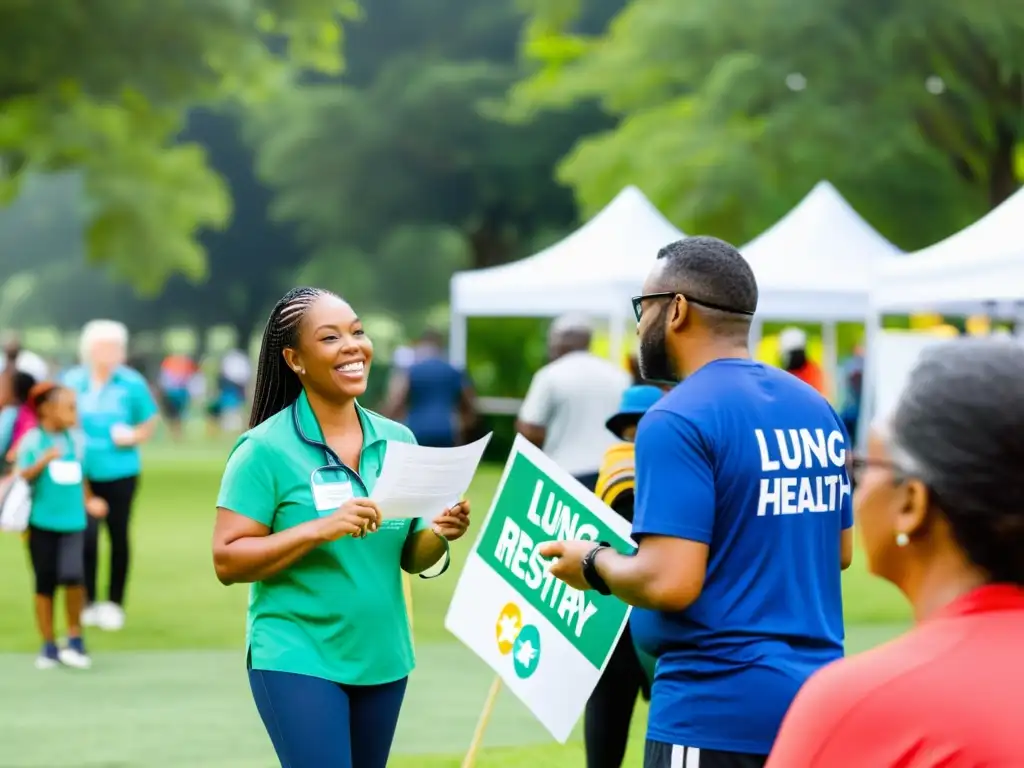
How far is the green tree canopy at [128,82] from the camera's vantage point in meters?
23.6

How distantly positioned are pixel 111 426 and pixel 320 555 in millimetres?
6978

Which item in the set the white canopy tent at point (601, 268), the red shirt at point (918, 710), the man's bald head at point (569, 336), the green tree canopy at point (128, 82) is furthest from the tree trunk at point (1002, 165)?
the red shirt at point (918, 710)

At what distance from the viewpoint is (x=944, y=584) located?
5.80 ft

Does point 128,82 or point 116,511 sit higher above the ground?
point 128,82

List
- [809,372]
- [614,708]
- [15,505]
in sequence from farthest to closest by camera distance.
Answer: [809,372] < [15,505] < [614,708]

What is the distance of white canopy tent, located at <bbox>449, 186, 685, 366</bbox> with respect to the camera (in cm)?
1672

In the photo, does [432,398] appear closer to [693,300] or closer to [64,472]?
[64,472]

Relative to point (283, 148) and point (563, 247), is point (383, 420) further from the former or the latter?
point (283, 148)

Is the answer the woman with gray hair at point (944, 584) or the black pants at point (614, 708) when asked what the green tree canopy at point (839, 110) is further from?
the woman with gray hair at point (944, 584)

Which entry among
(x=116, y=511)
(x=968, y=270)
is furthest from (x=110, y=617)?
(x=968, y=270)

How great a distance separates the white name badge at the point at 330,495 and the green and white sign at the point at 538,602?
86 cm

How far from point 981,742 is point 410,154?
41151 mm

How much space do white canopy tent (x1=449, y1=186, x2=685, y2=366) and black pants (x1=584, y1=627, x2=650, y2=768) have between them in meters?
10.4

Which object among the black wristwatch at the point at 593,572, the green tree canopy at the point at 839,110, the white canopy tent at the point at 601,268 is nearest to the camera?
the black wristwatch at the point at 593,572
